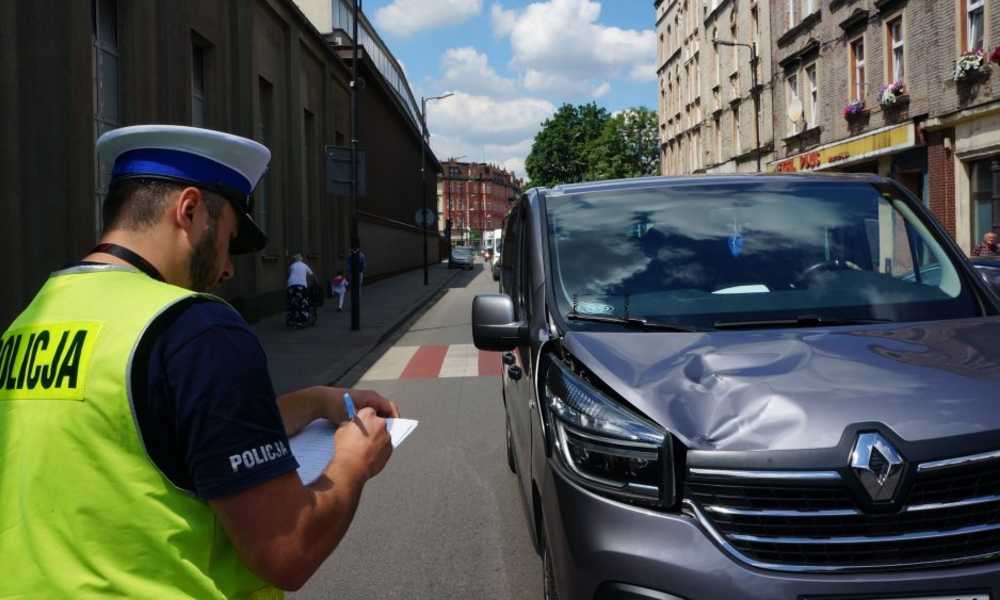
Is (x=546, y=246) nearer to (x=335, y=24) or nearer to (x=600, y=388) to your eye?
(x=600, y=388)

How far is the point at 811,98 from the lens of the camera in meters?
29.2

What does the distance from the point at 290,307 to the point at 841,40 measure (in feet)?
60.2

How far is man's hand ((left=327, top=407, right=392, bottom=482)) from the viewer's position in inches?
63.7

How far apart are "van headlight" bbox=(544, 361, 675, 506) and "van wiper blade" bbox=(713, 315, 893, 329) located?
2.22ft

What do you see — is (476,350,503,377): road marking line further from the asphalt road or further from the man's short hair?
the man's short hair

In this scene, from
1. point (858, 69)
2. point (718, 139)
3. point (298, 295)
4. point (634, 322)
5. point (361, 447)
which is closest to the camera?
point (361, 447)

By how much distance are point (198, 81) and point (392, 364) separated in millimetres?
8064

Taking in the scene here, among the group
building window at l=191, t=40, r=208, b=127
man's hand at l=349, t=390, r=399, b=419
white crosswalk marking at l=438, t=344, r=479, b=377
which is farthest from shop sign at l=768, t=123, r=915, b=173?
man's hand at l=349, t=390, r=399, b=419

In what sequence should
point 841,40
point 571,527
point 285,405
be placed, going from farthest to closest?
point 841,40 → point 571,527 → point 285,405

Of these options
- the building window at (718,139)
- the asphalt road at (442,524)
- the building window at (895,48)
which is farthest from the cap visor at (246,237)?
the building window at (718,139)

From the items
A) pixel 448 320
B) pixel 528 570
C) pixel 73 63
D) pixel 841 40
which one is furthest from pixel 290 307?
pixel 841 40

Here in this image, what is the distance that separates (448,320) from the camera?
22031 mm

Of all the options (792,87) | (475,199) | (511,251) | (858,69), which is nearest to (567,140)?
(792,87)

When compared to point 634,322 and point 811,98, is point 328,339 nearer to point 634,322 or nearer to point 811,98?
point 634,322
